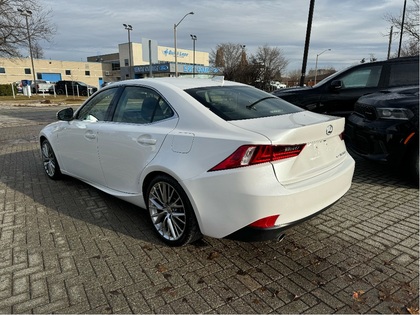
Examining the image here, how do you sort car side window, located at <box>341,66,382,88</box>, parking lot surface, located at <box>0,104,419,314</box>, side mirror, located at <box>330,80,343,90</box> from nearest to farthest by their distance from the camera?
parking lot surface, located at <box>0,104,419,314</box>, car side window, located at <box>341,66,382,88</box>, side mirror, located at <box>330,80,343,90</box>

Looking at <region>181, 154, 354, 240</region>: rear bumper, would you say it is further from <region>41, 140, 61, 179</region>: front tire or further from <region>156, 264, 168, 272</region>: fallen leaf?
<region>41, 140, 61, 179</region>: front tire

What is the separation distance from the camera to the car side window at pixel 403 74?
598 centimetres

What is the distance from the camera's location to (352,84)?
6633 millimetres

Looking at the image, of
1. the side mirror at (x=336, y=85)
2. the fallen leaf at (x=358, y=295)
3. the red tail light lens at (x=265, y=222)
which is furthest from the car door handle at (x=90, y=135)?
the side mirror at (x=336, y=85)

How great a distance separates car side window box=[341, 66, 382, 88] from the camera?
634 cm

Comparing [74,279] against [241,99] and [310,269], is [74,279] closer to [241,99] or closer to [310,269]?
[310,269]

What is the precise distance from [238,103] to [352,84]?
4548 mm

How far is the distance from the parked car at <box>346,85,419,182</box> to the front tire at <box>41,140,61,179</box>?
15.8 ft

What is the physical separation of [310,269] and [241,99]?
175cm

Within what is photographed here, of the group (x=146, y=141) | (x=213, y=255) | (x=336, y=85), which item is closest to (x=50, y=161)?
(x=146, y=141)

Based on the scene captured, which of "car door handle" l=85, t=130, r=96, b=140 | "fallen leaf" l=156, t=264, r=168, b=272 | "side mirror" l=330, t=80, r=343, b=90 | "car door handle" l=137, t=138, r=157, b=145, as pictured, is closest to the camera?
"fallen leaf" l=156, t=264, r=168, b=272

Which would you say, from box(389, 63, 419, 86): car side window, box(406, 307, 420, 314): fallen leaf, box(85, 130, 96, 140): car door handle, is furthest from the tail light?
box(389, 63, 419, 86): car side window

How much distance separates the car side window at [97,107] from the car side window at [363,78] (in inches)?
198

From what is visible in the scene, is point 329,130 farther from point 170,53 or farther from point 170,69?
point 170,53
